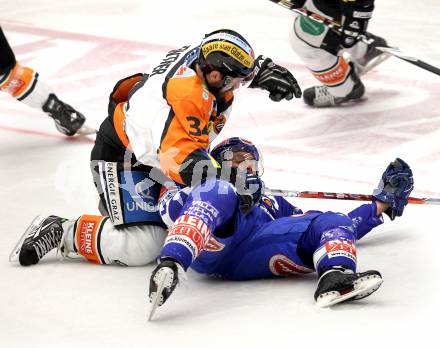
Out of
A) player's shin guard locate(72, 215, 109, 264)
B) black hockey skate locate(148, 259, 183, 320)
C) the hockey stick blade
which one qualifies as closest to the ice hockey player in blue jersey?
black hockey skate locate(148, 259, 183, 320)

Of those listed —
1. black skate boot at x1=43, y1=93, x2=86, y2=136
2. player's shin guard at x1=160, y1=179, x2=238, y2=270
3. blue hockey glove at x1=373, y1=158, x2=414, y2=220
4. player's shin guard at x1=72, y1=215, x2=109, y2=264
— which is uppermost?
player's shin guard at x1=160, y1=179, x2=238, y2=270

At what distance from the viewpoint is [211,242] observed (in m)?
3.07

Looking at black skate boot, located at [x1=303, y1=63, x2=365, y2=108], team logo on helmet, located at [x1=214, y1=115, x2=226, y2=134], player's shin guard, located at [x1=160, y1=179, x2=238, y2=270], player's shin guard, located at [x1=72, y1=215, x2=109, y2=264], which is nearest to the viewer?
player's shin guard, located at [x1=160, y1=179, x2=238, y2=270]

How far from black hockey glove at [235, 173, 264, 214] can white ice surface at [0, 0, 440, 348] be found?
0.26 m

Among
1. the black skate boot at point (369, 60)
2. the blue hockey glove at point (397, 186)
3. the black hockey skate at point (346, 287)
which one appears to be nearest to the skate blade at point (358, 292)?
the black hockey skate at point (346, 287)

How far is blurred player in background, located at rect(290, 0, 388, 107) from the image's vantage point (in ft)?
16.2

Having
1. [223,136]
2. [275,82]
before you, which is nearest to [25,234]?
[275,82]

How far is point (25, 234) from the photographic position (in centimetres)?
351

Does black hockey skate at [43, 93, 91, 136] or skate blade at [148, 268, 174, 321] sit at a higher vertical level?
skate blade at [148, 268, 174, 321]

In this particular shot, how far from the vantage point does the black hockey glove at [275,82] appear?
3.76m

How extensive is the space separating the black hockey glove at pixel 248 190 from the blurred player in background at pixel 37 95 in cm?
196

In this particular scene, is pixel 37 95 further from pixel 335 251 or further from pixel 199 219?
pixel 335 251

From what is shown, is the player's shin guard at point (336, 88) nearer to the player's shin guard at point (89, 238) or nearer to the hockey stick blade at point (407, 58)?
the hockey stick blade at point (407, 58)

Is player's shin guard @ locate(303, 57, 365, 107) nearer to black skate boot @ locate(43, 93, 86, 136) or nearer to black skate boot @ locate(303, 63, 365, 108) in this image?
black skate boot @ locate(303, 63, 365, 108)
